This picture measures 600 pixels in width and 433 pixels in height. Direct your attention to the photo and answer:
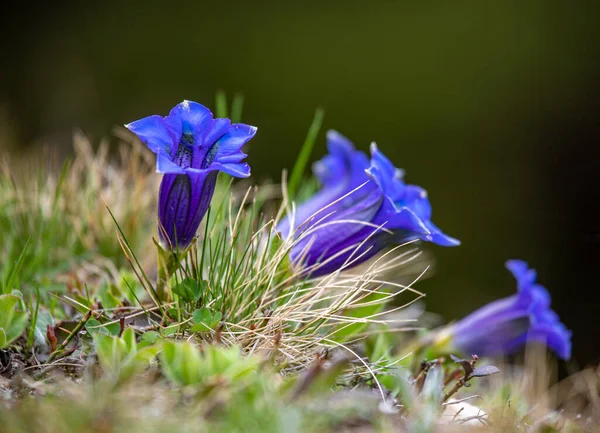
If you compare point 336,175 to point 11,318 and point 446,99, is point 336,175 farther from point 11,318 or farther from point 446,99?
point 446,99

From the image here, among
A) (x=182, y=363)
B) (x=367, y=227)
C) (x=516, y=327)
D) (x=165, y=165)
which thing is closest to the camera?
(x=182, y=363)

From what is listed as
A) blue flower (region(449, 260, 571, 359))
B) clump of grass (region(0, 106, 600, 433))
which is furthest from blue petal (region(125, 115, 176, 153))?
blue flower (region(449, 260, 571, 359))

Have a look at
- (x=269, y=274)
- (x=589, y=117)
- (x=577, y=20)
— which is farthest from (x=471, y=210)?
(x=269, y=274)

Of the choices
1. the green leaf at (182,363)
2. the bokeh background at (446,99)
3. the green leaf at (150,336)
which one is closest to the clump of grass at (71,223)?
the green leaf at (150,336)

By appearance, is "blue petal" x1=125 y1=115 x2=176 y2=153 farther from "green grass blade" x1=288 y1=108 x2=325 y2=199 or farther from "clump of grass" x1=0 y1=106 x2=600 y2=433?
"green grass blade" x1=288 y1=108 x2=325 y2=199

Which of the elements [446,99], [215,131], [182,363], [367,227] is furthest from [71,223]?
[446,99]

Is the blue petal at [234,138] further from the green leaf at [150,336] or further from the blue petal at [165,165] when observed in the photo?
the green leaf at [150,336]
